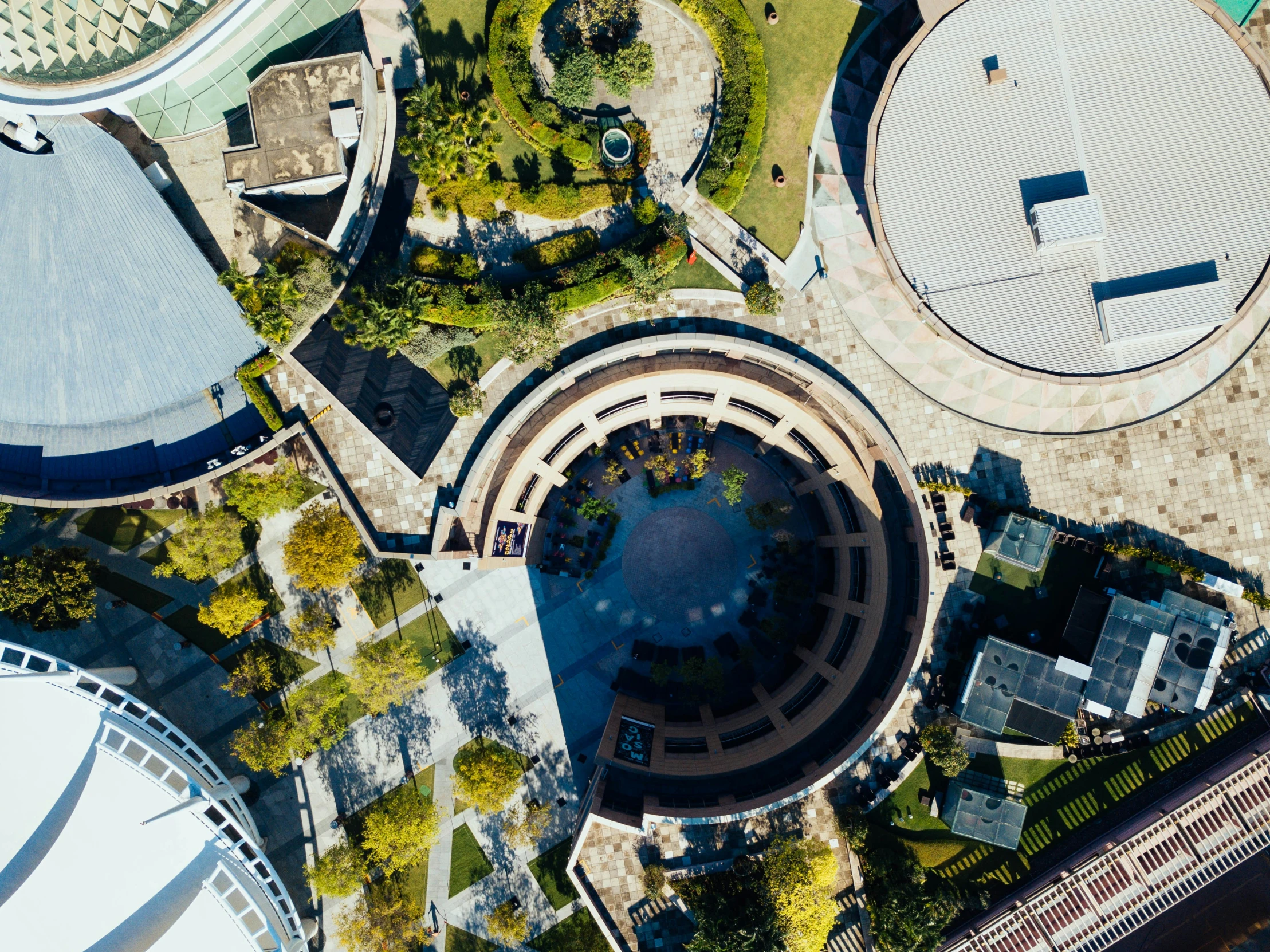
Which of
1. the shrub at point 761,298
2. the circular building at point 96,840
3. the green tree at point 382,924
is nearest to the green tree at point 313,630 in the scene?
the circular building at point 96,840

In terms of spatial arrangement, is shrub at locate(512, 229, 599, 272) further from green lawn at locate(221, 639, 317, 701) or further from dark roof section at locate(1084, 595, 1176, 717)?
dark roof section at locate(1084, 595, 1176, 717)

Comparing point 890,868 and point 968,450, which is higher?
point 968,450

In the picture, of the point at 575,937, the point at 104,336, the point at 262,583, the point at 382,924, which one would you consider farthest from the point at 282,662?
the point at 575,937

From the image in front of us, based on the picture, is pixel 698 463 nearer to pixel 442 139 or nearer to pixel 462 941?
pixel 442 139

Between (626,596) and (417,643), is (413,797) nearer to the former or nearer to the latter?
(417,643)

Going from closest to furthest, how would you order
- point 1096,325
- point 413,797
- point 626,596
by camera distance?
point 1096,325, point 413,797, point 626,596

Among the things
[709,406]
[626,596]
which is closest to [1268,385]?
[709,406]
